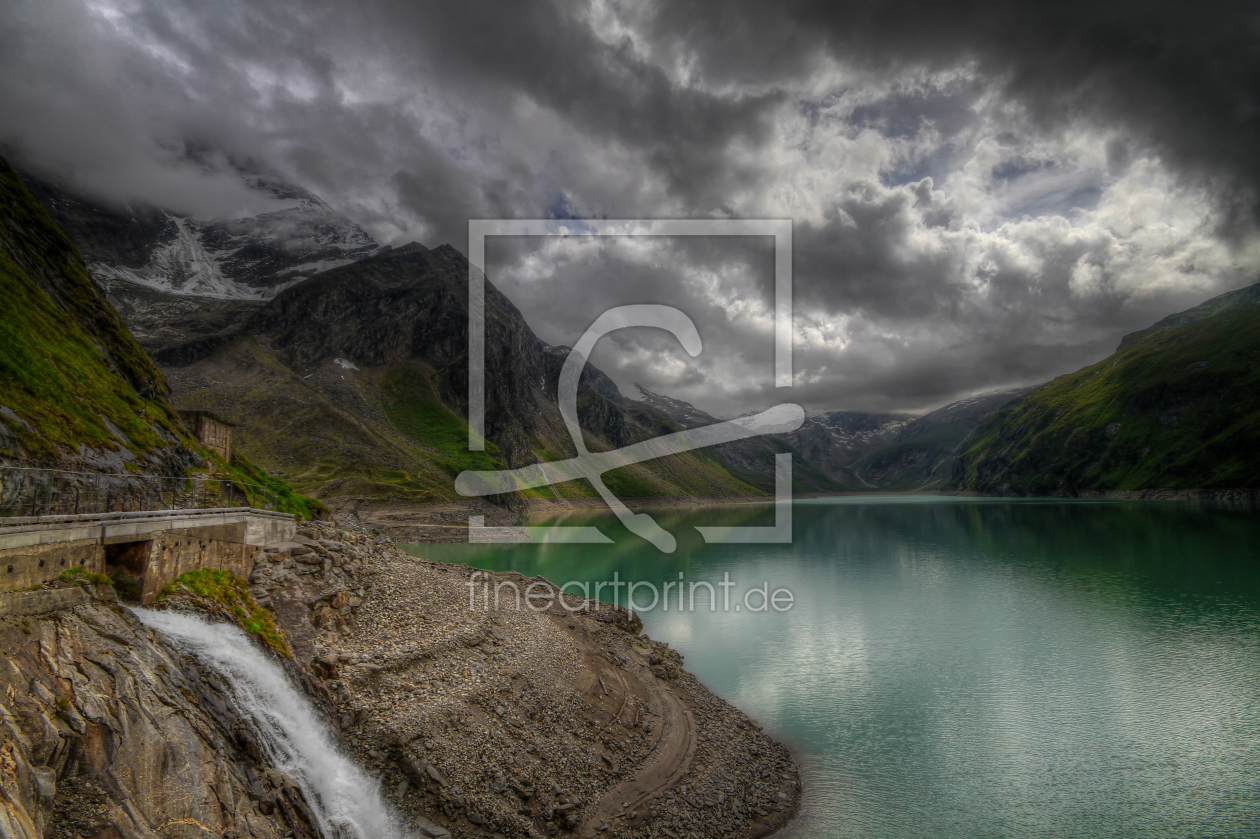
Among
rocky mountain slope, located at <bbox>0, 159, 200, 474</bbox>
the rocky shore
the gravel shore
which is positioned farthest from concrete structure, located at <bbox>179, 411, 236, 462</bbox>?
the rocky shore

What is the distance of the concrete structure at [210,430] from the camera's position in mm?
46656

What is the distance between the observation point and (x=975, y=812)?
20438mm

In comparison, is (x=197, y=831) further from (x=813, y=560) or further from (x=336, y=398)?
(x=336, y=398)

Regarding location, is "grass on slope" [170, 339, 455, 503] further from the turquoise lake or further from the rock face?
the rock face

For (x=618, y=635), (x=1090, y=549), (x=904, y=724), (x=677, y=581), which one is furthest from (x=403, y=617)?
(x=1090, y=549)

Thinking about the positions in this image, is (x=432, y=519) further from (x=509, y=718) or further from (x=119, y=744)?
(x=119, y=744)

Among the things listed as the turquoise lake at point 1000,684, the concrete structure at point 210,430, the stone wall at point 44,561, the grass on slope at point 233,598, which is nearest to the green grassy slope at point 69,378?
the concrete structure at point 210,430

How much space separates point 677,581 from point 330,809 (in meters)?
48.3

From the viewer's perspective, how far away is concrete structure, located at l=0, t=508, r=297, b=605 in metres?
13.8

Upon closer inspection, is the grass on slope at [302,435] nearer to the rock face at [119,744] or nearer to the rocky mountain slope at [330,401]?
the rocky mountain slope at [330,401]

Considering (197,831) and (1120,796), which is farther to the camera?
(1120,796)

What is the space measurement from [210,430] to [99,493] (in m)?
30.3

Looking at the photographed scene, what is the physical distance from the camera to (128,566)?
18.4 meters

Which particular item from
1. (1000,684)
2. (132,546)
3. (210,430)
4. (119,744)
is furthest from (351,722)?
(210,430)
